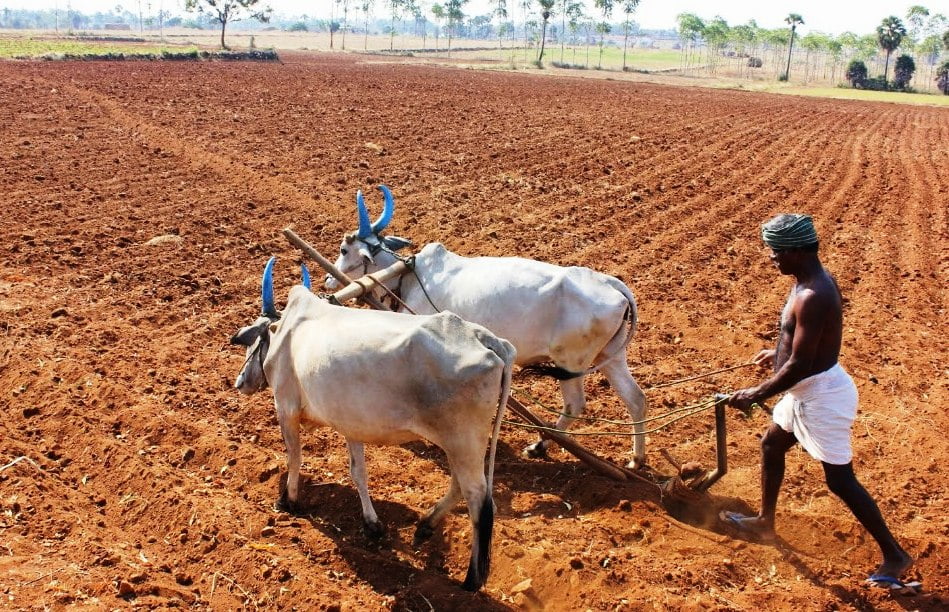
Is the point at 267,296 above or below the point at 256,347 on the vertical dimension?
above

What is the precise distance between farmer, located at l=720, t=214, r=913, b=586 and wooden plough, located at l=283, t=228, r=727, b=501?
22.0 inches

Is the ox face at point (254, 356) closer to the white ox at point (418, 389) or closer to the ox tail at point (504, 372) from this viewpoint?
the white ox at point (418, 389)

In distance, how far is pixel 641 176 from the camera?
17609 mm

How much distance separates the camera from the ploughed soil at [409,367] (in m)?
5.07

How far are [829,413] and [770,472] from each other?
630 millimetres

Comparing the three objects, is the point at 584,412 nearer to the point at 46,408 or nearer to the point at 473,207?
the point at 46,408

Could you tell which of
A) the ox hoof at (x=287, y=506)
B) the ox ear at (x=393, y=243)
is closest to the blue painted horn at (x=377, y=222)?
the ox ear at (x=393, y=243)

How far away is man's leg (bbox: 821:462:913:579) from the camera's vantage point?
4.84m

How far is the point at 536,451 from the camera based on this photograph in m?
6.87

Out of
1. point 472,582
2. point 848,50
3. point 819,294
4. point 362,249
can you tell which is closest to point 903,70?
point 848,50

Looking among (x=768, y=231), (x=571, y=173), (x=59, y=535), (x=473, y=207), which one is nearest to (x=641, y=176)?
(x=571, y=173)

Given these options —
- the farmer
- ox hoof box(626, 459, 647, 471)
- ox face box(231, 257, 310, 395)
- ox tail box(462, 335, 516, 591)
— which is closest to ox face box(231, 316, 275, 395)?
ox face box(231, 257, 310, 395)

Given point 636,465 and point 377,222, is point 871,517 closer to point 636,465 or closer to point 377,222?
point 636,465

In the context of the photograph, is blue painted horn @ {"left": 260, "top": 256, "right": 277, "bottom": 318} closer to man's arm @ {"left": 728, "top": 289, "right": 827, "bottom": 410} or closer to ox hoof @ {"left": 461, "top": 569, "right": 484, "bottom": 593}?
ox hoof @ {"left": 461, "top": 569, "right": 484, "bottom": 593}
